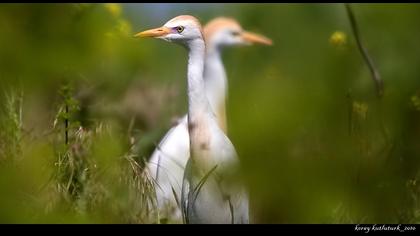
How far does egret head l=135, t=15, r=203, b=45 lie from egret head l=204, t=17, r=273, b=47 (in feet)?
5.78

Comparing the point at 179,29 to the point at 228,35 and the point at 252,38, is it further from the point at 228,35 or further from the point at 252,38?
the point at 252,38

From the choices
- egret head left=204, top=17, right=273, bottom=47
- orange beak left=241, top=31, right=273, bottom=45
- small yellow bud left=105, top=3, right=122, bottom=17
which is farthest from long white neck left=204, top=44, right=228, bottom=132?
small yellow bud left=105, top=3, right=122, bottom=17

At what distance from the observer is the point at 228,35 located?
4664mm

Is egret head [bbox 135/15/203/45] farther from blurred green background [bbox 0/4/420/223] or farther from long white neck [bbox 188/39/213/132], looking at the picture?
blurred green background [bbox 0/4/420/223]

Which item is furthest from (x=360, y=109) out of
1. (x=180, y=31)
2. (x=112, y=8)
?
(x=180, y=31)

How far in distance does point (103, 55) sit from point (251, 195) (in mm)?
220

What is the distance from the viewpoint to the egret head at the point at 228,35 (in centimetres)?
455

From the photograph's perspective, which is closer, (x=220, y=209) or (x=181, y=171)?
(x=220, y=209)

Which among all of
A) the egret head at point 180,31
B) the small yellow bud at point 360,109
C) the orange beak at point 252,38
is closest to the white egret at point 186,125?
the orange beak at point 252,38

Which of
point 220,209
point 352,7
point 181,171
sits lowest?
point 181,171

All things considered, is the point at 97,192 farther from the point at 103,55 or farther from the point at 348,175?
the point at 348,175

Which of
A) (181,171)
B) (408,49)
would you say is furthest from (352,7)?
(181,171)

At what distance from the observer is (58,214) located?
0.80 m
